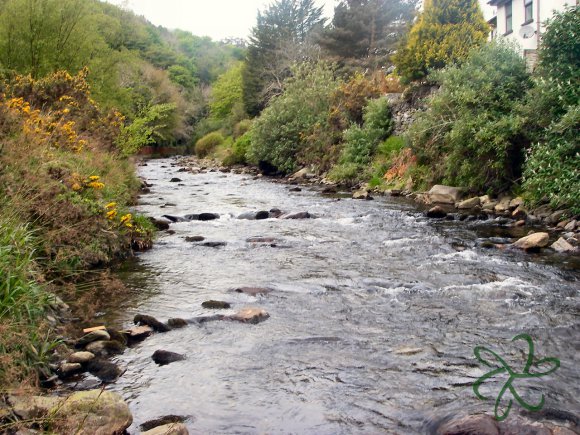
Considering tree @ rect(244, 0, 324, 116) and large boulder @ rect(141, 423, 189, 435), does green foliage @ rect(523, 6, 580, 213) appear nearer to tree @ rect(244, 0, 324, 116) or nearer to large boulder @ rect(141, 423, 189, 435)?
large boulder @ rect(141, 423, 189, 435)

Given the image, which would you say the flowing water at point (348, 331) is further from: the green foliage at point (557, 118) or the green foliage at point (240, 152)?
the green foliage at point (240, 152)

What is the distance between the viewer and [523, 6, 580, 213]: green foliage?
44.3ft

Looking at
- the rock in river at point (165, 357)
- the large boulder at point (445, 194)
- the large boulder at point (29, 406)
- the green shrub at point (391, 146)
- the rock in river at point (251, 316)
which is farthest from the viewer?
the green shrub at point (391, 146)

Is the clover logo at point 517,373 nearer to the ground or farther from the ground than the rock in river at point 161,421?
farther from the ground

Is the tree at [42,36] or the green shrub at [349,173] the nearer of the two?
the tree at [42,36]

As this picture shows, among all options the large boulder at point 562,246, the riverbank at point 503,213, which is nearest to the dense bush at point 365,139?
the riverbank at point 503,213

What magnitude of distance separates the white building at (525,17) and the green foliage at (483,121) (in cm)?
605

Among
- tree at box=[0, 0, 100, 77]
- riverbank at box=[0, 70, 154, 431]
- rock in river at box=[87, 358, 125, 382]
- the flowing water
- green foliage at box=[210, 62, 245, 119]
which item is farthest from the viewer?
green foliage at box=[210, 62, 245, 119]

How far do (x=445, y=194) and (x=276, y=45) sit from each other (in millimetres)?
42089

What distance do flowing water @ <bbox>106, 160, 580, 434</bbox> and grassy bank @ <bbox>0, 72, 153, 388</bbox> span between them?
81 cm

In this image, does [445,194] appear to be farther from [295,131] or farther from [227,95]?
[227,95]

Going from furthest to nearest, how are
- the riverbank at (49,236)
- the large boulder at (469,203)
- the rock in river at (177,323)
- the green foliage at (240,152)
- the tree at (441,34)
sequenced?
1. the green foliage at (240,152)
2. the tree at (441,34)
3. the large boulder at (469,203)
4. the rock in river at (177,323)
5. the riverbank at (49,236)

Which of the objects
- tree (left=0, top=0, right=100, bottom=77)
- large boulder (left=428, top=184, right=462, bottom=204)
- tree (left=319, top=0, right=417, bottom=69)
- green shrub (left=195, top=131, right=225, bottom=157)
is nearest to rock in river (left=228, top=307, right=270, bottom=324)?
large boulder (left=428, top=184, right=462, bottom=204)

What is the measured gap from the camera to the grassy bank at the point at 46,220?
210 inches
